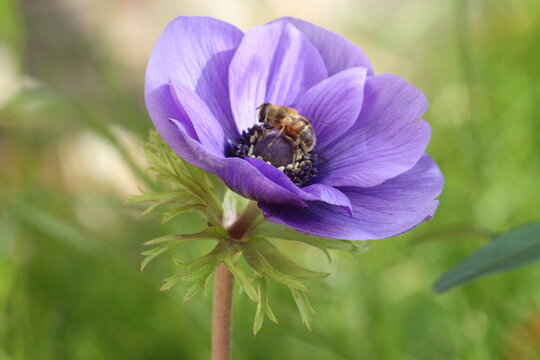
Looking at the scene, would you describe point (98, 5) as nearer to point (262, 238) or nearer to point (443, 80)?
point (443, 80)

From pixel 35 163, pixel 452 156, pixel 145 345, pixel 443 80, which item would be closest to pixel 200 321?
pixel 145 345

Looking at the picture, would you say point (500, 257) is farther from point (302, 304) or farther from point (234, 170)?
point (234, 170)

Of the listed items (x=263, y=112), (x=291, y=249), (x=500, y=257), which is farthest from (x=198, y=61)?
(x=291, y=249)

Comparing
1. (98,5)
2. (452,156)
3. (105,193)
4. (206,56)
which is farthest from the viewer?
(98,5)

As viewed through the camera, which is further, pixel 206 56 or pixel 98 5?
pixel 98 5

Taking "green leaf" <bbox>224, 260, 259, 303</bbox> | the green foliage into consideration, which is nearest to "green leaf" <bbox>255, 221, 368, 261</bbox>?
the green foliage

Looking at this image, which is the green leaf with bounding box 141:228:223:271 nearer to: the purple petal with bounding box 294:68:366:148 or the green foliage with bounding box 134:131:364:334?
the green foliage with bounding box 134:131:364:334

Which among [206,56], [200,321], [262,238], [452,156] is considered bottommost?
[452,156]

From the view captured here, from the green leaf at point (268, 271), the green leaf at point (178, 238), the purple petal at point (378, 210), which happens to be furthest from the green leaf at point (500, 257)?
the green leaf at point (178, 238)
